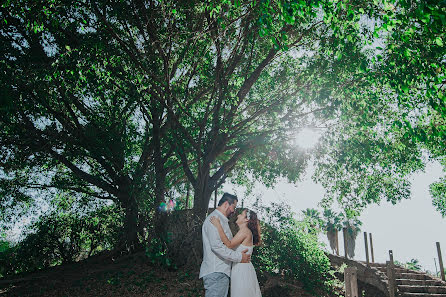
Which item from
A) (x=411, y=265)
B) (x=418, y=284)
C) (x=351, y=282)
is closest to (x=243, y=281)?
(x=351, y=282)

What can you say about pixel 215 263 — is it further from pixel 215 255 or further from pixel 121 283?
pixel 121 283

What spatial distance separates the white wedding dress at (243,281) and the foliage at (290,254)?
6377 mm

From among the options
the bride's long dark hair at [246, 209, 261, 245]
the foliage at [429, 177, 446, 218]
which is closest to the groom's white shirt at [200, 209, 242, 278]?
the bride's long dark hair at [246, 209, 261, 245]

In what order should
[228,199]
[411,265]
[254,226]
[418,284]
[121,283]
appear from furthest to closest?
[411,265], [418,284], [121,283], [254,226], [228,199]

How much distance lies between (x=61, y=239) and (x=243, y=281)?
495 inches

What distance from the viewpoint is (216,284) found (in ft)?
13.5

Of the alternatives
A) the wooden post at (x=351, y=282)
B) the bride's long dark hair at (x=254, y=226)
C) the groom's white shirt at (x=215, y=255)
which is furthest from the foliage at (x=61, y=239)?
the groom's white shirt at (x=215, y=255)

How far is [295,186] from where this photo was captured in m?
17.7

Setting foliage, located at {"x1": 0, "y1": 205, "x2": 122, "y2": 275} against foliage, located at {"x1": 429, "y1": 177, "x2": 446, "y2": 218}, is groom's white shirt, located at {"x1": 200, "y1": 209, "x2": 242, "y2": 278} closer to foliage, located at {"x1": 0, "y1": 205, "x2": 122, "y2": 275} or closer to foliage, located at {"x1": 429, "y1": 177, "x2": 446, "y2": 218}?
foliage, located at {"x1": 0, "y1": 205, "x2": 122, "y2": 275}

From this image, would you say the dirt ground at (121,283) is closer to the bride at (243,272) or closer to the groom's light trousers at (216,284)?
the bride at (243,272)

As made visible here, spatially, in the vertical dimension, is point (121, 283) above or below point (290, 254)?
below

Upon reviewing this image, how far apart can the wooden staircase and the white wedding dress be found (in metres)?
12.8

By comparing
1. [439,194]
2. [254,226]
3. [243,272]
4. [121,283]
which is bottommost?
[121,283]

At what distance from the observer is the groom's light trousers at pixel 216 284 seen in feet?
13.4
